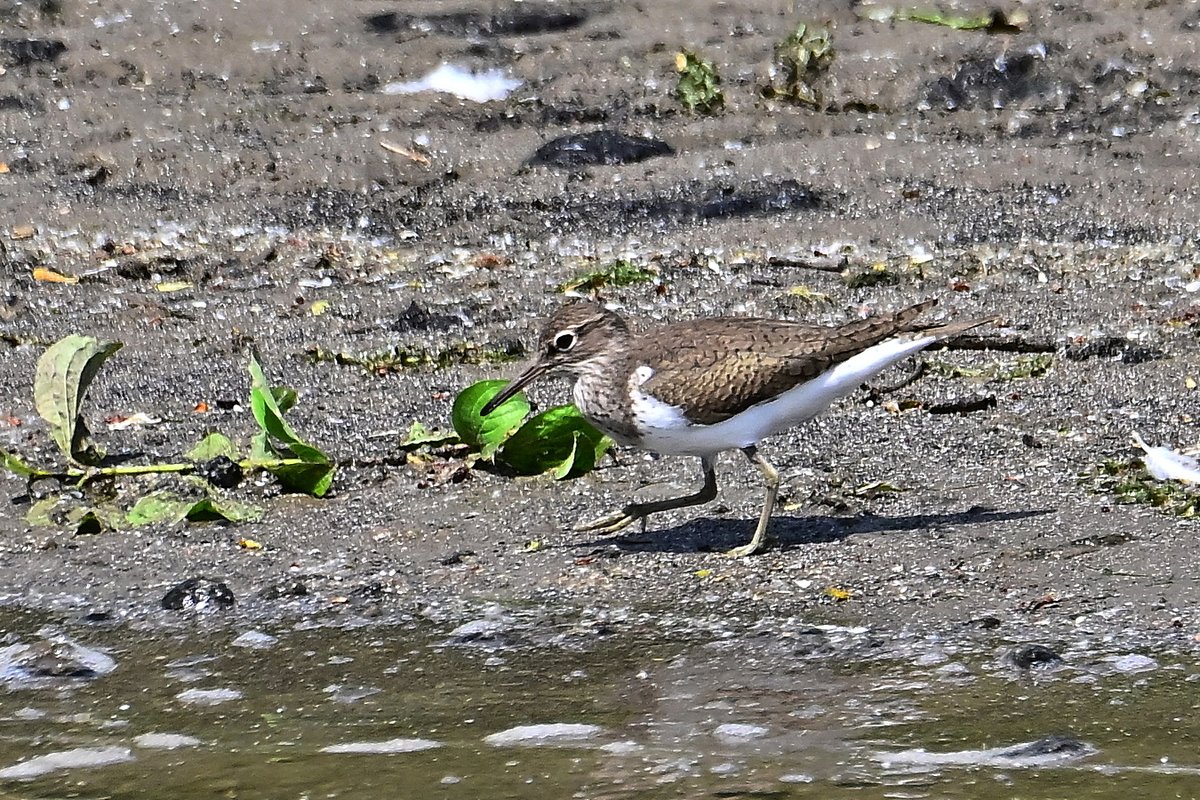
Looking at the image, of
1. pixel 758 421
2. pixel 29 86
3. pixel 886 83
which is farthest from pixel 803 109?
pixel 758 421

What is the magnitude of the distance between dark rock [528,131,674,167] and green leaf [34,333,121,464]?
4.60m

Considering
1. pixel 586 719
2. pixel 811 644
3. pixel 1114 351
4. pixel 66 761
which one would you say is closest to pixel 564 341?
pixel 811 644

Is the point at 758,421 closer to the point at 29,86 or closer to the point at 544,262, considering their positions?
the point at 544,262

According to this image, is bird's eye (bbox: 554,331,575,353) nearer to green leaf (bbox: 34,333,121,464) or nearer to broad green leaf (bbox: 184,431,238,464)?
broad green leaf (bbox: 184,431,238,464)

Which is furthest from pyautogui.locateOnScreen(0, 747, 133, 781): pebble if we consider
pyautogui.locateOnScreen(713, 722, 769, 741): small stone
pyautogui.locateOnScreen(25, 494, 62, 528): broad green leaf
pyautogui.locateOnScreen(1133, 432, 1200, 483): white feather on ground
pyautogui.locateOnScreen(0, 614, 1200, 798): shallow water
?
pyautogui.locateOnScreen(1133, 432, 1200, 483): white feather on ground

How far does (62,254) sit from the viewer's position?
9.83 metres

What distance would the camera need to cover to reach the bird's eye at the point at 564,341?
21.1ft

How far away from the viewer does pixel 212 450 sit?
6664 mm

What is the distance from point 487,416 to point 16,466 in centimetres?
168

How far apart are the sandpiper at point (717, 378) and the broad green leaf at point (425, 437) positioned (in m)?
0.49

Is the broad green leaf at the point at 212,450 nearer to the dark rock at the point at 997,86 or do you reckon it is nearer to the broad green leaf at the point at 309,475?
the broad green leaf at the point at 309,475

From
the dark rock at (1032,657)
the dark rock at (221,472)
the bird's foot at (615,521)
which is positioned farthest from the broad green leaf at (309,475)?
→ the dark rock at (1032,657)

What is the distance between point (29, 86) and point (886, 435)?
7.54 meters

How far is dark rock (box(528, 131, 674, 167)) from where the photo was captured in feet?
35.6
